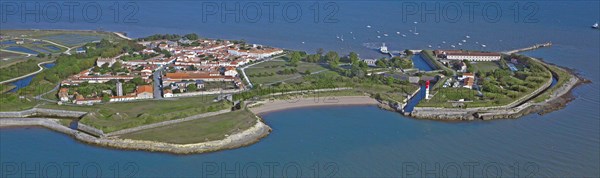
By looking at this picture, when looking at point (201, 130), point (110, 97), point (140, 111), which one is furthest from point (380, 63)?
point (110, 97)

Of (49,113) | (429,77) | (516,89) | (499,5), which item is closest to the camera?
(49,113)

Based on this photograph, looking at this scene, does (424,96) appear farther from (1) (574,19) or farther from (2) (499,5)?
(2) (499,5)

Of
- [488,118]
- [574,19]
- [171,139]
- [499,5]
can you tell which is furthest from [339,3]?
[171,139]

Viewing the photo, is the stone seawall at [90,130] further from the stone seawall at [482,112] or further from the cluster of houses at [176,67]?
the stone seawall at [482,112]

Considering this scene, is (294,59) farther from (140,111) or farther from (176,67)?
(140,111)

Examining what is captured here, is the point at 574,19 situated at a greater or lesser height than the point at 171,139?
greater

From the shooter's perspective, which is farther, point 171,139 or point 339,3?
point 339,3

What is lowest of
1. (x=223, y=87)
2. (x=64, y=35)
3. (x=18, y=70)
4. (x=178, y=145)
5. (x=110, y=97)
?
(x=178, y=145)
